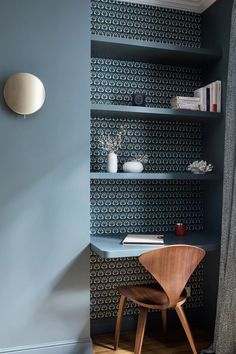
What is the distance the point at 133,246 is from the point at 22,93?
1.19 meters

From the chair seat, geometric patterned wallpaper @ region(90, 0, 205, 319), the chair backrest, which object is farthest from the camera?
geometric patterned wallpaper @ region(90, 0, 205, 319)

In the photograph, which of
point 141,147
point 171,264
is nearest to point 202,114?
point 141,147

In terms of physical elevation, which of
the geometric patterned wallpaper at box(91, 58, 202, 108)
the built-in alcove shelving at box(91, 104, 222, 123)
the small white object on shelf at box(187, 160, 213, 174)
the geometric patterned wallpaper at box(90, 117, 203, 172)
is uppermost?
the geometric patterned wallpaper at box(91, 58, 202, 108)

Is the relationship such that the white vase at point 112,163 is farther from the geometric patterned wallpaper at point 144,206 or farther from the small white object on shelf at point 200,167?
the small white object on shelf at point 200,167

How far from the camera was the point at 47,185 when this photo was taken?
85.4 inches

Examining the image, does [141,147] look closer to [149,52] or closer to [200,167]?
[200,167]

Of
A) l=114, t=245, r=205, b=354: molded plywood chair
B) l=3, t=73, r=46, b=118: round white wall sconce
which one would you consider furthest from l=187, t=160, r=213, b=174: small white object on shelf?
l=3, t=73, r=46, b=118: round white wall sconce

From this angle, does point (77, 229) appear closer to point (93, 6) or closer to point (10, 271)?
point (10, 271)

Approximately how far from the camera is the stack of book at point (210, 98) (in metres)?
2.57

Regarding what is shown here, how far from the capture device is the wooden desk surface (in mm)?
2068

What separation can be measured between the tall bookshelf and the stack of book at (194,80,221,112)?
60 mm

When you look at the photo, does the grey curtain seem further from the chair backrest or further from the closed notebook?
the closed notebook

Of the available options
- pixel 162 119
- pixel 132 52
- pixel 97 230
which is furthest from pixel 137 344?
pixel 132 52

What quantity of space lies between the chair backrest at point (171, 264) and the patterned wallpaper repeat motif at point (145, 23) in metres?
1.74
